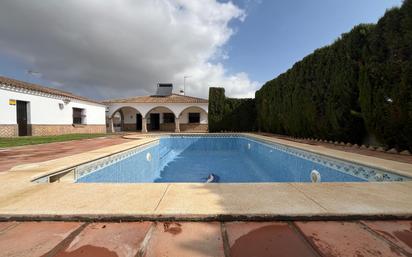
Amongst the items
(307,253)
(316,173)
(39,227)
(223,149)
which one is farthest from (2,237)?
(223,149)

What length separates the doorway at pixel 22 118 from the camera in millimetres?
13172

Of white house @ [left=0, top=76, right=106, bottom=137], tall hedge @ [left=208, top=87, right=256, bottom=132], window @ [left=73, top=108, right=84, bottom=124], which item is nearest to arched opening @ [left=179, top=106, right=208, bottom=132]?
tall hedge @ [left=208, top=87, right=256, bottom=132]

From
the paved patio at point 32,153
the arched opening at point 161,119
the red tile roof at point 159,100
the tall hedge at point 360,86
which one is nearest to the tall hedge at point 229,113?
the red tile roof at point 159,100

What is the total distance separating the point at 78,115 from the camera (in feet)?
63.1

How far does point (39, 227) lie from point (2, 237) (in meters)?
0.20

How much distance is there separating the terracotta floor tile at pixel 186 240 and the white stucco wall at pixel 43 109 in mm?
15773

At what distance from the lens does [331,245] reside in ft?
4.22

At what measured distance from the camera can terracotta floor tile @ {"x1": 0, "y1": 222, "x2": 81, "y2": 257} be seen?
127 centimetres

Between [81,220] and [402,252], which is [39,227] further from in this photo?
[402,252]

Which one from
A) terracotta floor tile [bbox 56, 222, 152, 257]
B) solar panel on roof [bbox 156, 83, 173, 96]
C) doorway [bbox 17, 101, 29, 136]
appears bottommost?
terracotta floor tile [bbox 56, 222, 152, 257]

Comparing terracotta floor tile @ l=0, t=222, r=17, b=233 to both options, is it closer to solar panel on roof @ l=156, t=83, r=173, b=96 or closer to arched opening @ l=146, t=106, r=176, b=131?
arched opening @ l=146, t=106, r=176, b=131

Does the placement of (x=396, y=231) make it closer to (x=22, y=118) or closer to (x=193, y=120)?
(x=22, y=118)

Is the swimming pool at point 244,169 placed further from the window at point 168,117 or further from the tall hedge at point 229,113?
the window at point 168,117

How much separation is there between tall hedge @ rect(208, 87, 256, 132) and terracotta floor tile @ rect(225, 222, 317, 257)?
58.4ft
